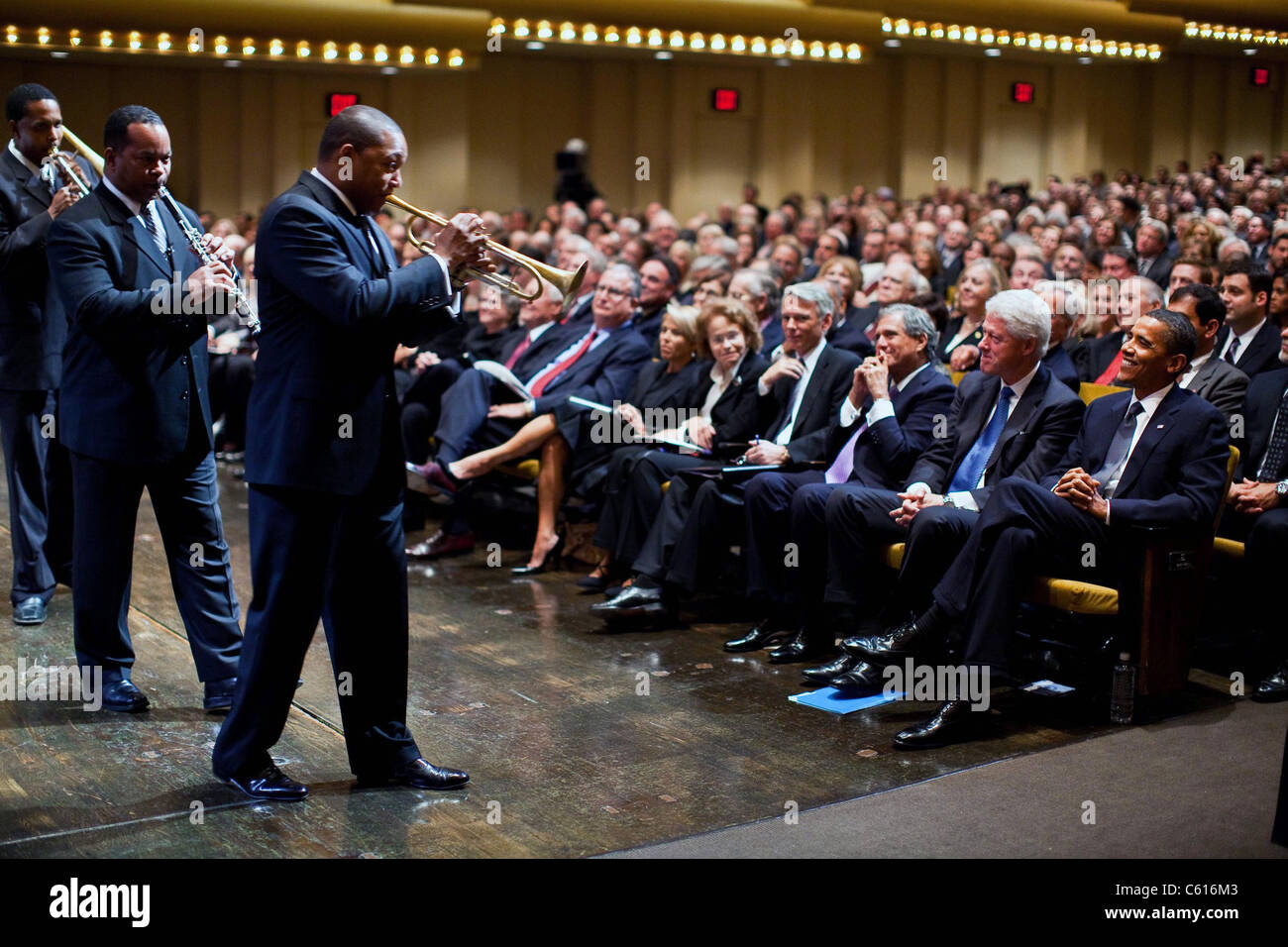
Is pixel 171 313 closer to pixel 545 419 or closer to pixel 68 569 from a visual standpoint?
pixel 68 569

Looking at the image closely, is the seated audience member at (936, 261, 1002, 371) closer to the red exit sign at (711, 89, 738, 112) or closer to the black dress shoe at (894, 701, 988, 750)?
the black dress shoe at (894, 701, 988, 750)

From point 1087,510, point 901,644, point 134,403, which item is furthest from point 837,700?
point 134,403

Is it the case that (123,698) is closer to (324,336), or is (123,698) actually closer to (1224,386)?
(324,336)

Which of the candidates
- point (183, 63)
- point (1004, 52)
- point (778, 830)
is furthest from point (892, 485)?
point (1004, 52)

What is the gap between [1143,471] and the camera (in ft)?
12.9

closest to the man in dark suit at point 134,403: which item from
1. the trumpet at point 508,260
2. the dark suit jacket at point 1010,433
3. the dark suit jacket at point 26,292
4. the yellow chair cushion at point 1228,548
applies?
the trumpet at point 508,260

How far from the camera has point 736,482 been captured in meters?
4.84

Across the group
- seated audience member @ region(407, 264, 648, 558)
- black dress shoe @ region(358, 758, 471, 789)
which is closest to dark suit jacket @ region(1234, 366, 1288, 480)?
seated audience member @ region(407, 264, 648, 558)

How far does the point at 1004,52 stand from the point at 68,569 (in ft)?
46.5

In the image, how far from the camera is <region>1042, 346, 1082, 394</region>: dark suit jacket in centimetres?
455

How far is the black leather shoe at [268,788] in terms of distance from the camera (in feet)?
10.4

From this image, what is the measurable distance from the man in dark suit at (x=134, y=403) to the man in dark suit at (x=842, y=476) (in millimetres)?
1717

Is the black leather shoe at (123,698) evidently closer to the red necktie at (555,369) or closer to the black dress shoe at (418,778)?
the black dress shoe at (418,778)

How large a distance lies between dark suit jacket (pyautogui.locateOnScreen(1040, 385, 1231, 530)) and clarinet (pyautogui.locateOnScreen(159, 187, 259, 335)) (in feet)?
7.76
